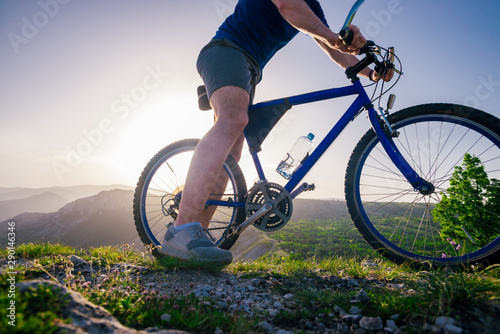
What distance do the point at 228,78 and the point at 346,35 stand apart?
1262mm

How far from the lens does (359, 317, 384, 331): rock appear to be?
4.13ft

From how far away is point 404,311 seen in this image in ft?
4.29

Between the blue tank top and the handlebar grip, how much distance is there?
0.82 metres

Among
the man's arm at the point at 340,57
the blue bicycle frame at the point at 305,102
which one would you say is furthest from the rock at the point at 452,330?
the man's arm at the point at 340,57

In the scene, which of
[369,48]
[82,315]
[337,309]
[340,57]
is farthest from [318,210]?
[82,315]

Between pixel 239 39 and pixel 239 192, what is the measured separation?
1.90 m

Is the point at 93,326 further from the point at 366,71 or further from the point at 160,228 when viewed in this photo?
the point at 366,71

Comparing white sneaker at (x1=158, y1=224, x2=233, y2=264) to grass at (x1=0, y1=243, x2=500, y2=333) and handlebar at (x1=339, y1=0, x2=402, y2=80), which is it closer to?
grass at (x1=0, y1=243, x2=500, y2=333)

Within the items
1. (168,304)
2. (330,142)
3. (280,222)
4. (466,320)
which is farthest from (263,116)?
(466,320)

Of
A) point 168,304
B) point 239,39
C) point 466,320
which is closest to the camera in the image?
point 466,320

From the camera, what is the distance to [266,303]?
174 centimetres

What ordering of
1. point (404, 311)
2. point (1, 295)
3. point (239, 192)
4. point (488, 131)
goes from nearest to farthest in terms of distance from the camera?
point (1, 295) → point (404, 311) → point (488, 131) → point (239, 192)

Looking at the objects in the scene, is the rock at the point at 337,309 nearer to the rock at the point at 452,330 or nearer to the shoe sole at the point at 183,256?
the rock at the point at 452,330

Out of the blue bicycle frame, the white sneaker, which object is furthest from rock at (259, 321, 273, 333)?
the blue bicycle frame
